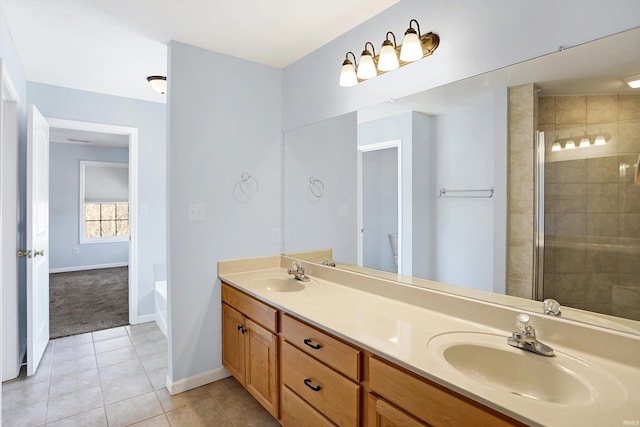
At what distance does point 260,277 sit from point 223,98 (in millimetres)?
1311

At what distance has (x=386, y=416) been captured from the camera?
118 centimetres

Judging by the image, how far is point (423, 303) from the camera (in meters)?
1.67

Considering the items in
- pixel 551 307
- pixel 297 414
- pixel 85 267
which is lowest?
pixel 85 267

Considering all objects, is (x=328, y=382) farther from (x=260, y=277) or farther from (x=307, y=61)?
(x=307, y=61)

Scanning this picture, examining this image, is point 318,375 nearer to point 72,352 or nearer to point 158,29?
point 158,29

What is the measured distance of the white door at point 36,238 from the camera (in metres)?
2.54

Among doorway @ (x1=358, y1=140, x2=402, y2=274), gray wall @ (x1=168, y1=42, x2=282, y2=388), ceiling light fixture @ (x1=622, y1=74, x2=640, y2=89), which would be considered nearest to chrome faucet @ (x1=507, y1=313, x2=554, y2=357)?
doorway @ (x1=358, y1=140, x2=402, y2=274)

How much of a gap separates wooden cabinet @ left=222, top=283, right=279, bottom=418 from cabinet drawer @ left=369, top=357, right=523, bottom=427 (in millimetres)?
752

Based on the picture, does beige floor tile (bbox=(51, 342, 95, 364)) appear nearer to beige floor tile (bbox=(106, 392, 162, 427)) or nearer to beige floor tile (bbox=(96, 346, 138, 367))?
beige floor tile (bbox=(96, 346, 138, 367))

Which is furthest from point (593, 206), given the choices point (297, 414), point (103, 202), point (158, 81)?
point (103, 202)

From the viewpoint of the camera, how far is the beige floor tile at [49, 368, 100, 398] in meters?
2.34

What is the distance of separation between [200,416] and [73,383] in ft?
3.58

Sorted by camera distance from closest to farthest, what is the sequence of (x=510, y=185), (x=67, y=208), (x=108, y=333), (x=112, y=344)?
1. (x=510, y=185)
2. (x=112, y=344)
3. (x=108, y=333)
4. (x=67, y=208)

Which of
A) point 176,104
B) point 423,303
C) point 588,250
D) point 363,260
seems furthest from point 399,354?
point 176,104
